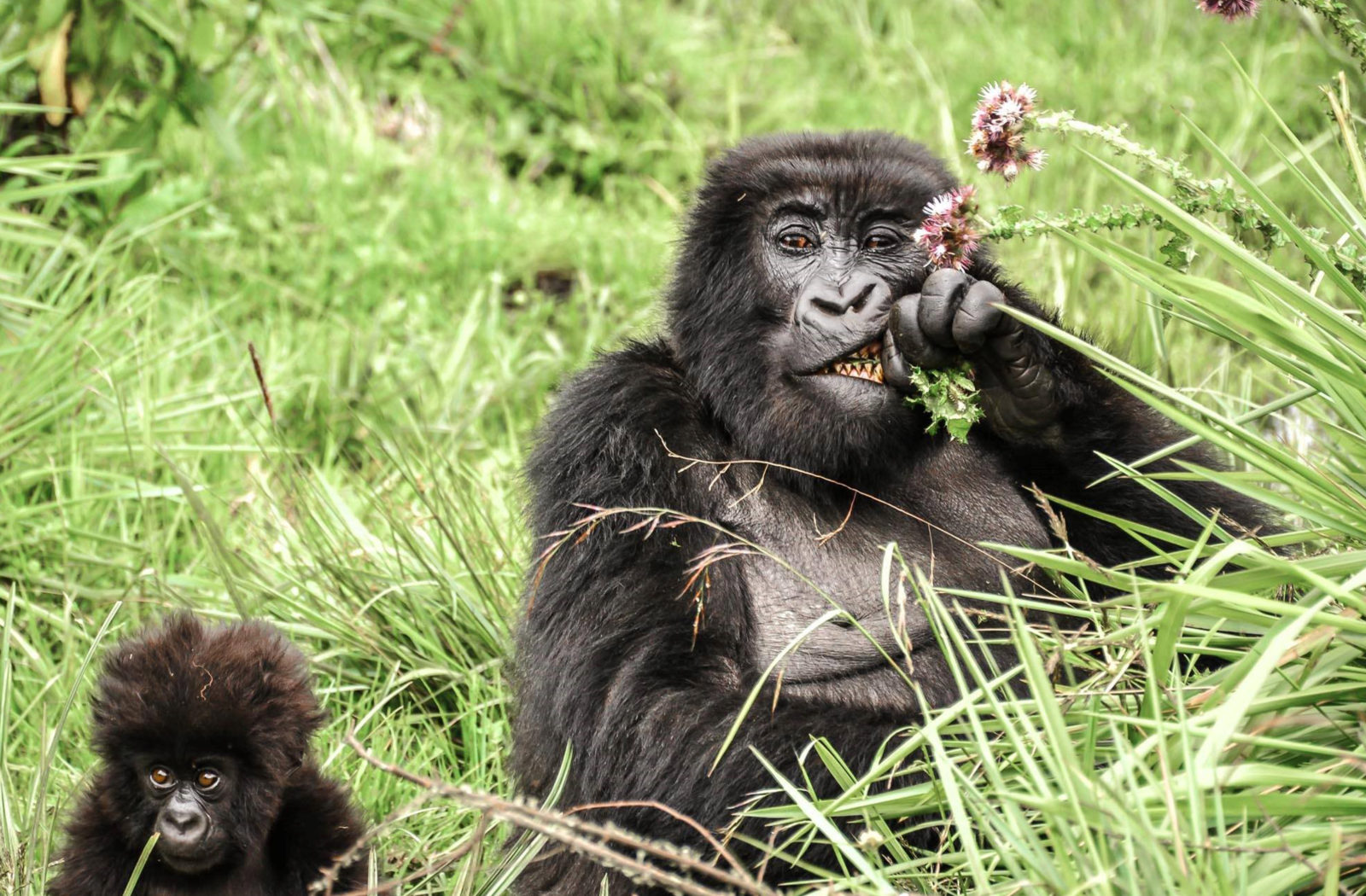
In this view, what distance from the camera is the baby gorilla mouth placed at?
10.7 ft

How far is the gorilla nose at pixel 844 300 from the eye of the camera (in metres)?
3.27

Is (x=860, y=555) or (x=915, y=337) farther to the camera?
(x=860, y=555)

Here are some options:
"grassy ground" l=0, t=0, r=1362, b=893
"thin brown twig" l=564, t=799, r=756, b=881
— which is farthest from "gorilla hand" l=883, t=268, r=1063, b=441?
"thin brown twig" l=564, t=799, r=756, b=881

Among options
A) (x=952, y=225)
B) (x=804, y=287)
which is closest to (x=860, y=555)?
(x=804, y=287)

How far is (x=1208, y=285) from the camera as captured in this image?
2.23 metres

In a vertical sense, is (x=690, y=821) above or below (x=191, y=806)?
above

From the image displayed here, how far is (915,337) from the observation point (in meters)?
3.00

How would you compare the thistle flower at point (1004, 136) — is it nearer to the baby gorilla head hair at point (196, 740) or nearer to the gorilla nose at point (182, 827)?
the baby gorilla head hair at point (196, 740)

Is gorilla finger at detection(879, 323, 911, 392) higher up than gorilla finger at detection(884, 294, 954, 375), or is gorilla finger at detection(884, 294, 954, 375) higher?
gorilla finger at detection(884, 294, 954, 375)

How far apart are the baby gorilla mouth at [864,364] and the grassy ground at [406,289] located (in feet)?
2.11

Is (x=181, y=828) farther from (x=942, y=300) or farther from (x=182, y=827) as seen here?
(x=942, y=300)

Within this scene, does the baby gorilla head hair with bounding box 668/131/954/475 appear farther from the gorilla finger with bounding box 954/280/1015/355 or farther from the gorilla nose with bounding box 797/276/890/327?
the gorilla finger with bounding box 954/280/1015/355

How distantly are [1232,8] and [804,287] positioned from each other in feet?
3.78

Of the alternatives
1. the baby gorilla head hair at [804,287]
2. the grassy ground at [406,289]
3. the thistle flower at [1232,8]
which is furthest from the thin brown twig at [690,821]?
the thistle flower at [1232,8]
